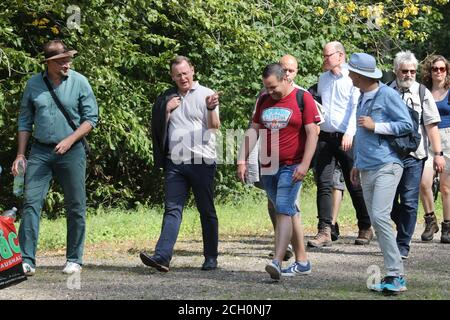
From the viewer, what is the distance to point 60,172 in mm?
9062

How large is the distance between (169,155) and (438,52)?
18580 mm

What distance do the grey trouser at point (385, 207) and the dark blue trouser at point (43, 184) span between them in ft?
8.46

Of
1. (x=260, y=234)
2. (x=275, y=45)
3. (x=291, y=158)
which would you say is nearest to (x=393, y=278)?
(x=291, y=158)

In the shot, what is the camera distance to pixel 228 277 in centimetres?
896

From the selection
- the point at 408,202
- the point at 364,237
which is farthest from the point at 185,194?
the point at 364,237

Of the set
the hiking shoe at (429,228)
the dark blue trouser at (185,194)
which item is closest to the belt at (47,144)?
the dark blue trouser at (185,194)

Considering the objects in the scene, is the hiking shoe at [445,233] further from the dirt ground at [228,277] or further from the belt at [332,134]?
the belt at [332,134]

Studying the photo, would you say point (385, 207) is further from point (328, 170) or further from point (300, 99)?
point (328, 170)

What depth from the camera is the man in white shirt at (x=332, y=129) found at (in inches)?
435

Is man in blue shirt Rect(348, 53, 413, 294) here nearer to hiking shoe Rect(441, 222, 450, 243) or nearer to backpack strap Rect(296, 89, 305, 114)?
backpack strap Rect(296, 89, 305, 114)

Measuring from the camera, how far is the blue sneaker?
8.93 metres

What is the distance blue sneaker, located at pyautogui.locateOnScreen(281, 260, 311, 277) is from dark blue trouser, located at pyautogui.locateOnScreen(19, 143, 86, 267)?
1.87 m

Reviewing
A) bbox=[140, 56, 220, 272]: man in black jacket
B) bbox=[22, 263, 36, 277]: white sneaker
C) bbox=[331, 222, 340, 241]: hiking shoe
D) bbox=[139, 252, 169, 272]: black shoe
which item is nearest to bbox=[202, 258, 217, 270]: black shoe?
bbox=[140, 56, 220, 272]: man in black jacket
